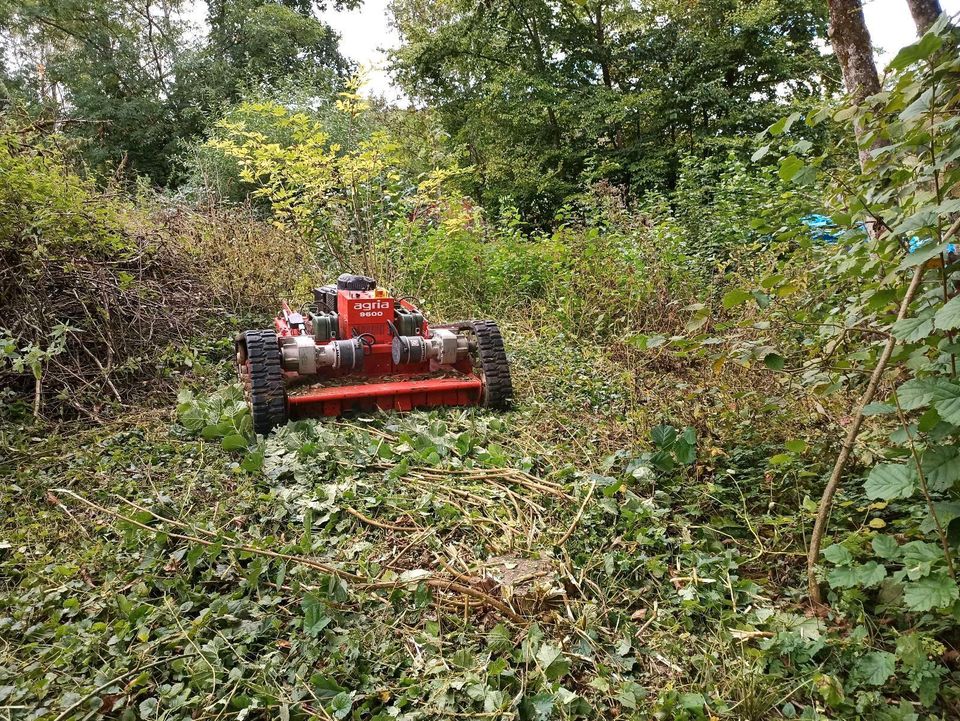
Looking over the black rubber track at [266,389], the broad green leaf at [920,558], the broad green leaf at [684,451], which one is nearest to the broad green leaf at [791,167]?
the broad green leaf at [920,558]

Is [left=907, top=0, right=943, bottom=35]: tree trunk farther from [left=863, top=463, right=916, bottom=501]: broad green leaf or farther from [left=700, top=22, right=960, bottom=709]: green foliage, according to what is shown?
[left=863, top=463, right=916, bottom=501]: broad green leaf

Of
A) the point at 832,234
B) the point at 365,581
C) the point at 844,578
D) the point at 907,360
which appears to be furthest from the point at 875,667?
the point at 832,234

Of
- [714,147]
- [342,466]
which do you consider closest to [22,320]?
[342,466]

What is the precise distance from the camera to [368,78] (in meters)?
6.29

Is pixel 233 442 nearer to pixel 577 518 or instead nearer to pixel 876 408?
pixel 577 518

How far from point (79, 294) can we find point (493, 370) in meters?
3.26

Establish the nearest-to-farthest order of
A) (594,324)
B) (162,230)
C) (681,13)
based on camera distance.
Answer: (594,324) < (162,230) < (681,13)

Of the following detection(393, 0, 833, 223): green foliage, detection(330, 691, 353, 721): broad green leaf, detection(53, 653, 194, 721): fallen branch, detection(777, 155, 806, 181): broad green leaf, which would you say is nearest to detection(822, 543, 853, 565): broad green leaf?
detection(777, 155, 806, 181): broad green leaf

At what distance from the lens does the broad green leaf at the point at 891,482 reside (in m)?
2.02

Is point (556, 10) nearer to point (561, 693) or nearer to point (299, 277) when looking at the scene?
point (299, 277)

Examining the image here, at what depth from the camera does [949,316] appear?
1780 millimetres

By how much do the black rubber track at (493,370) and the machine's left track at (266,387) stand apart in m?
1.35

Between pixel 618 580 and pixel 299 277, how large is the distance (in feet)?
18.5

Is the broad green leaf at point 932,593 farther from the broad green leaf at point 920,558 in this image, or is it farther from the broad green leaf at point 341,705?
the broad green leaf at point 341,705
